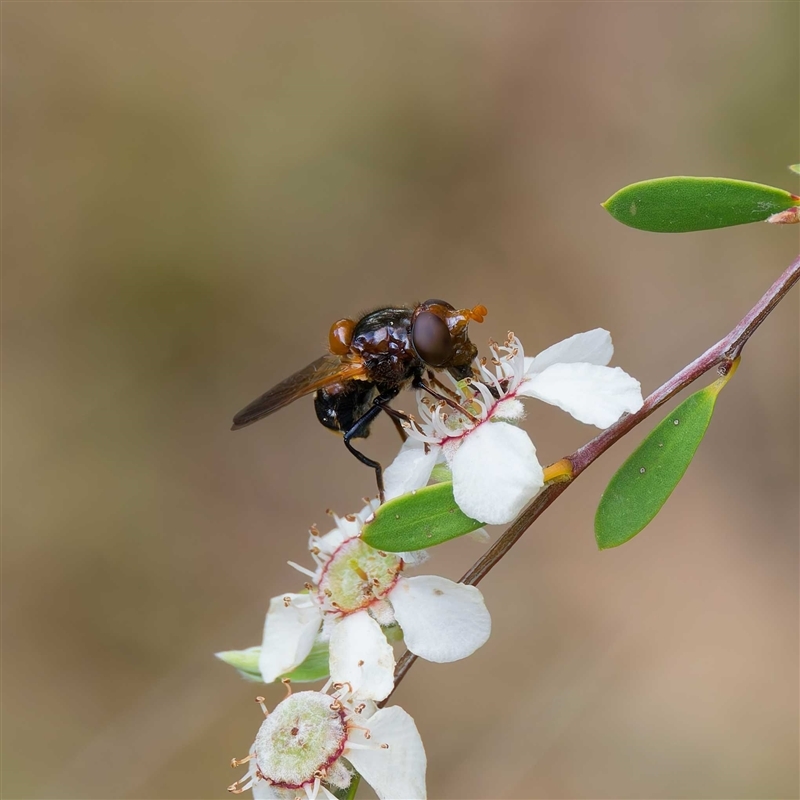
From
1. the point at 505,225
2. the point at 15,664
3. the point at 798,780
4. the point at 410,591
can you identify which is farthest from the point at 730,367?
the point at 15,664

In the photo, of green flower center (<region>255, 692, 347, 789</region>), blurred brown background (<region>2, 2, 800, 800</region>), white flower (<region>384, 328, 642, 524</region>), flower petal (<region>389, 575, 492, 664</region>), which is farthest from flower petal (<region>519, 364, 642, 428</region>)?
blurred brown background (<region>2, 2, 800, 800</region>)

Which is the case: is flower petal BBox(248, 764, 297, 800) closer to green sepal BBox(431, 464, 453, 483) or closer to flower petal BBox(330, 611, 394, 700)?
flower petal BBox(330, 611, 394, 700)

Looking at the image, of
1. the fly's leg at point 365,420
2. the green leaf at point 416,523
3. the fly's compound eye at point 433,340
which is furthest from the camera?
the fly's leg at point 365,420

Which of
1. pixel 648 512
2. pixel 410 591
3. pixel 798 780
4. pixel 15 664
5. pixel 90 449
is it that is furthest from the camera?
pixel 90 449

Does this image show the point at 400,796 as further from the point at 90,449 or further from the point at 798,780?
the point at 90,449

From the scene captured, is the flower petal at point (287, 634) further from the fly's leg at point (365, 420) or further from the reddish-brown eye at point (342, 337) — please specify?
the reddish-brown eye at point (342, 337)

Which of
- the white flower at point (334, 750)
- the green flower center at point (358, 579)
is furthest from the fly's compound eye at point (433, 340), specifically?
the white flower at point (334, 750)

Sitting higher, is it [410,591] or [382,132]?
[382,132]
